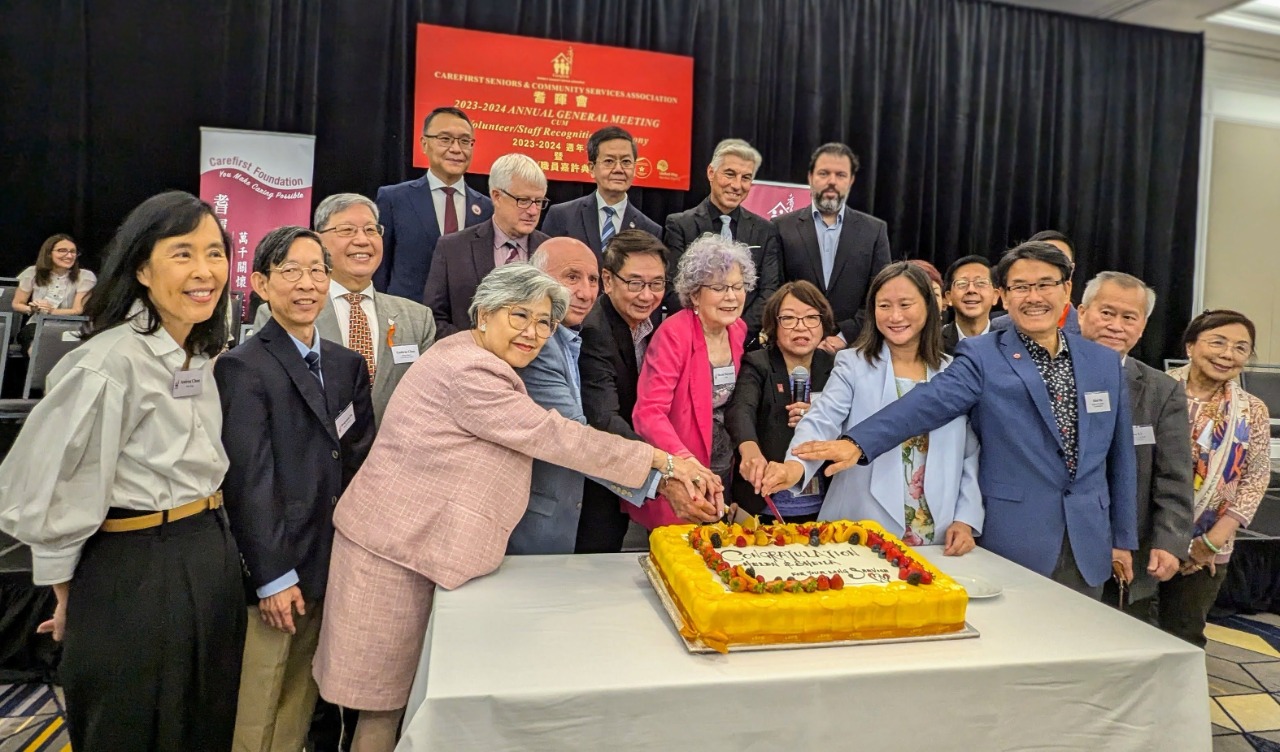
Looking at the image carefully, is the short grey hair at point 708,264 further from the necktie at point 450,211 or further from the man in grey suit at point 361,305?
the necktie at point 450,211

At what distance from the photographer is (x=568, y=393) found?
2076 millimetres

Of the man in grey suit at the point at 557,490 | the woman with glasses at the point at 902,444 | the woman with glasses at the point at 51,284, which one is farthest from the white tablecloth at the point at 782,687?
the woman with glasses at the point at 51,284

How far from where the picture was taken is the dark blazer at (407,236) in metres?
3.36

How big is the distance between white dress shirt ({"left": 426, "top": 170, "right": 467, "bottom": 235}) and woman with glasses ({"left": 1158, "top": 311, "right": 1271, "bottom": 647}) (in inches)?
116

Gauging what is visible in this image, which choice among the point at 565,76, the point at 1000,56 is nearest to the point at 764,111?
the point at 565,76

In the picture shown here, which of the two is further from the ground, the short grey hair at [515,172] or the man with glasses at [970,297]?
the short grey hair at [515,172]

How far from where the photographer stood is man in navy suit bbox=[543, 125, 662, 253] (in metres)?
3.49

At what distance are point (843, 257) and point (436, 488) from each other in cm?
262

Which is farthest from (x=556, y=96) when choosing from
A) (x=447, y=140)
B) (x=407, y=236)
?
(x=407, y=236)

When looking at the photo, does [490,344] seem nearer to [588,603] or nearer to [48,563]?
[588,603]

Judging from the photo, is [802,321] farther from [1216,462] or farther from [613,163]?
[1216,462]

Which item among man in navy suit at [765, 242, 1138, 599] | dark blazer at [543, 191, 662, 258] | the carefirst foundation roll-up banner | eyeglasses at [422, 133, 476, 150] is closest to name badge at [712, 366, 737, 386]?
man in navy suit at [765, 242, 1138, 599]

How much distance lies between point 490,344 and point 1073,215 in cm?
719

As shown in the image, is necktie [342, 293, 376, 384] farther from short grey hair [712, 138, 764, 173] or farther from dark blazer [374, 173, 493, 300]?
short grey hair [712, 138, 764, 173]
